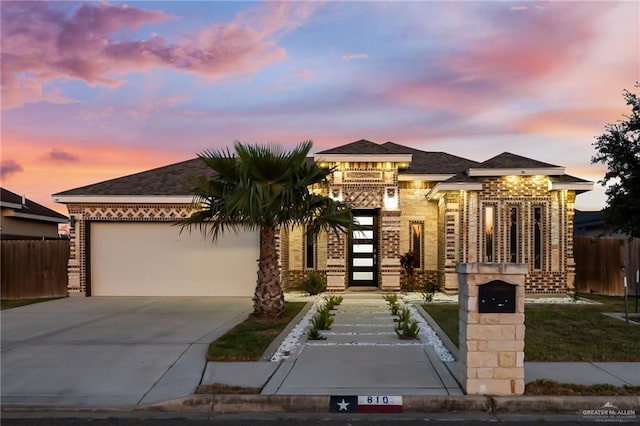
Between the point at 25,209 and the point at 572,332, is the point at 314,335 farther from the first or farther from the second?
the point at 25,209

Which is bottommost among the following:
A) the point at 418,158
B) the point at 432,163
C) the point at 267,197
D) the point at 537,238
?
the point at 537,238

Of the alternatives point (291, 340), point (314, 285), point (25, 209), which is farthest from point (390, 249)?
point (25, 209)

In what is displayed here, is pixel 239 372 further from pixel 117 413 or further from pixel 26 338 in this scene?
pixel 26 338

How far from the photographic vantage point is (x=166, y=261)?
17047 mm

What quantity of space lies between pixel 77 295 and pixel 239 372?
11596 mm

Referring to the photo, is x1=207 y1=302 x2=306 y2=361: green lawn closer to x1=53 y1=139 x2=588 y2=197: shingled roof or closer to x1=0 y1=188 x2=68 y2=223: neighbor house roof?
x1=53 y1=139 x2=588 y2=197: shingled roof

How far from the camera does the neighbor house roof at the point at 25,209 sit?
23.1 metres

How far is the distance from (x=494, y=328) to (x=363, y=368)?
2.08 meters

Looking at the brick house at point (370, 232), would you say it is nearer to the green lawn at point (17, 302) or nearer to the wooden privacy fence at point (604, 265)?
the green lawn at point (17, 302)

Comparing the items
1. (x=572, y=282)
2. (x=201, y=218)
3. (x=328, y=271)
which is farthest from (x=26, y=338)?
(x=572, y=282)

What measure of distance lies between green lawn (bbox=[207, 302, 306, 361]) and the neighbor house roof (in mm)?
16540

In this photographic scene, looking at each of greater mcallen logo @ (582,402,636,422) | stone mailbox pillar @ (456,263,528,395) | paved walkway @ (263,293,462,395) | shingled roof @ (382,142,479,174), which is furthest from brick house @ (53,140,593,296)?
greater mcallen logo @ (582,402,636,422)

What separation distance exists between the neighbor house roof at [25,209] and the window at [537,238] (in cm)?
2110

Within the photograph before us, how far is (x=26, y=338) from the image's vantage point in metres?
9.97
